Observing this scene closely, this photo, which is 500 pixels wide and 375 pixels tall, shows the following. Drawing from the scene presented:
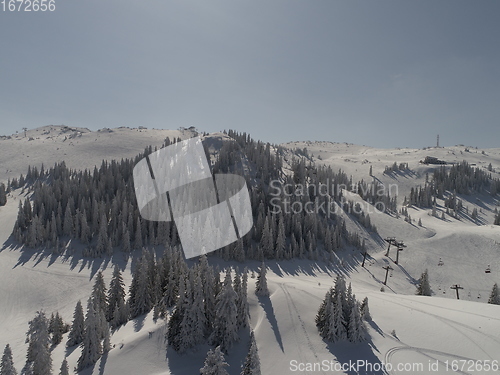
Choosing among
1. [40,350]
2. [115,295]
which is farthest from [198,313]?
[115,295]

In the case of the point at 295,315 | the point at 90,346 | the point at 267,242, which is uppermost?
the point at 295,315

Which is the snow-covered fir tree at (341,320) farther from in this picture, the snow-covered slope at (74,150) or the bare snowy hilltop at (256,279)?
the snow-covered slope at (74,150)

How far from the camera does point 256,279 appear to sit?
41.9 metres

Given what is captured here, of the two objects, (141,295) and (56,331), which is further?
(141,295)

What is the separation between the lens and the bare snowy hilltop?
85.4 feet

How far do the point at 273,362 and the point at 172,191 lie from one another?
69158 mm

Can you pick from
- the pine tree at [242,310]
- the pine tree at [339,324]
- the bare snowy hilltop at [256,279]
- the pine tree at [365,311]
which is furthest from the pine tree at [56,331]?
the pine tree at [365,311]

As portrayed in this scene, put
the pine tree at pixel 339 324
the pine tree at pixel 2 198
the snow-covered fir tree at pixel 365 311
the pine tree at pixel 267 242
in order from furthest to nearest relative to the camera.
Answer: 1. the pine tree at pixel 2 198
2. the pine tree at pixel 267 242
3. the snow-covered fir tree at pixel 365 311
4. the pine tree at pixel 339 324

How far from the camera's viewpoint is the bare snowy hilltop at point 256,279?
2603 centimetres

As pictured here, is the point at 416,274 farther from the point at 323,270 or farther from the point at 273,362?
the point at 273,362

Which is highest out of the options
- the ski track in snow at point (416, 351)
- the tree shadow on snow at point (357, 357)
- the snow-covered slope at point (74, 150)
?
the snow-covered slope at point (74, 150)

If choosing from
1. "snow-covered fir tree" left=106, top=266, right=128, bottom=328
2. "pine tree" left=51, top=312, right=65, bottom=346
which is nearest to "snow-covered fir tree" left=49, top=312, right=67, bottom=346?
"pine tree" left=51, top=312, right=65, bottom=346

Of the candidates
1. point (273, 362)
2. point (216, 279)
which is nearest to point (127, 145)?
point (216, 279)

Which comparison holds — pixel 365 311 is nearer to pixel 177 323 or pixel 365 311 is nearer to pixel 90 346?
pixel 177 323
